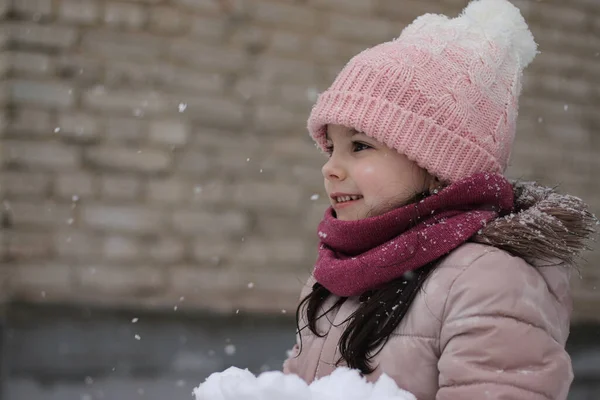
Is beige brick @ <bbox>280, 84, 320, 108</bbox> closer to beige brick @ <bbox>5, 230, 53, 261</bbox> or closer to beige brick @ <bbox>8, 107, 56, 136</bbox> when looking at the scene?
beige brick @ <bbox>8, 107, 56, 136</bbox>

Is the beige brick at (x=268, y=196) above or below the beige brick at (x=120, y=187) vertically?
below

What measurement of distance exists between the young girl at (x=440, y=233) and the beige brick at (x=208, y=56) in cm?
316

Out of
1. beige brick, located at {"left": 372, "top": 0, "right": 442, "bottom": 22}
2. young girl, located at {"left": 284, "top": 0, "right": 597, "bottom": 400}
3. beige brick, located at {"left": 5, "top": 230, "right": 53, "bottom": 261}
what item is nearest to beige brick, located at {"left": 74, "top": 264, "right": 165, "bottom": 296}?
beige brick, located at {"left": 5, "top": 230, "right": 53, "bottom": 261}

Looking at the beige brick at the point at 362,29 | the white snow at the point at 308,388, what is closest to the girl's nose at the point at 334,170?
the white snow at the point at 308,388

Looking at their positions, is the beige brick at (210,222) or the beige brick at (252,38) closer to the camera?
the beige brick at (210,222)

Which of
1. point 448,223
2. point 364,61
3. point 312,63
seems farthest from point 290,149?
point 448,223

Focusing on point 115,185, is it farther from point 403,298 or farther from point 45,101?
point 403,298

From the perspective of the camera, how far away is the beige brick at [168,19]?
16.0 ft

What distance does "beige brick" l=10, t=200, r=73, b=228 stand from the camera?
457 centimetres

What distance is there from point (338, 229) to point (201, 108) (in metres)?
3.44

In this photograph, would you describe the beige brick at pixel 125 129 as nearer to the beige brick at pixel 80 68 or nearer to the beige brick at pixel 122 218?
the beige brick at pixel 80 68

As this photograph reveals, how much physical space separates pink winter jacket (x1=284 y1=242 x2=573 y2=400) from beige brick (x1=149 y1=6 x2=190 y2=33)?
3819mm

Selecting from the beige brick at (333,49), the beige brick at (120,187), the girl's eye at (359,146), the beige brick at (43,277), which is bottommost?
the beige brick at (43,277)

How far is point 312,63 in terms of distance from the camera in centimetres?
525
